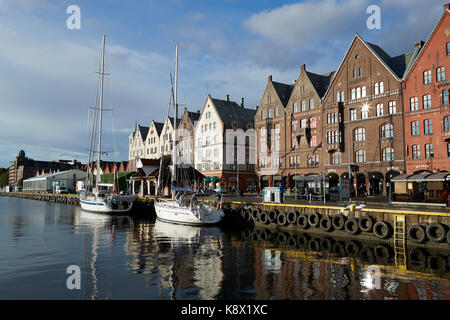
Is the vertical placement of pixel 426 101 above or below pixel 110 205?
above

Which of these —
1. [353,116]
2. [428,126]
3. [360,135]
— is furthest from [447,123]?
[353,116]

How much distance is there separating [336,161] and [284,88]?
76.8 feet

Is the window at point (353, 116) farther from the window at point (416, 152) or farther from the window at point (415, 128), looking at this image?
the window at point (416, 152)

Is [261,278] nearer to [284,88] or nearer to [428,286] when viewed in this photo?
[428,286]

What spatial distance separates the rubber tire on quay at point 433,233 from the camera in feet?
73.0

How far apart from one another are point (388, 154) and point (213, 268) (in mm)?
43005

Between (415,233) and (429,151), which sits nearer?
(415,233)

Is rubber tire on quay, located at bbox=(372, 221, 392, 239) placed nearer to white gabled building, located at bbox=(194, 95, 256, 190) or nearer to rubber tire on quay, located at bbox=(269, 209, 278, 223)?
rubber tire on quay, located at bbox=(269, 209, 278, 223)

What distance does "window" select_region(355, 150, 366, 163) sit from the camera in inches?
2152

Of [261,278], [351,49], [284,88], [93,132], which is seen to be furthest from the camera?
[284,88]

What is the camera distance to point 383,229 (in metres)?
25.8

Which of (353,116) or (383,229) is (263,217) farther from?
(353,116)
